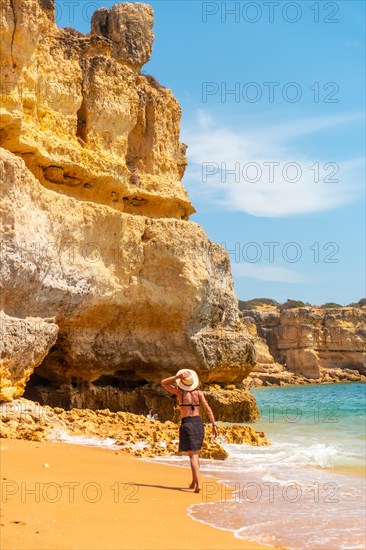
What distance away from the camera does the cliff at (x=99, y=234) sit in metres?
12.3

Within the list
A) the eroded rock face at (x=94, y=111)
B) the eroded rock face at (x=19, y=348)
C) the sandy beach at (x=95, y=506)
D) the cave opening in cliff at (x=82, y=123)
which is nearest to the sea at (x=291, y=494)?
the sandy beach at (x=95, y=506)

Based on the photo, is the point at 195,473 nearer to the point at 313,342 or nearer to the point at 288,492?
the point at 288,492

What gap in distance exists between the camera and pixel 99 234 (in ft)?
48.2

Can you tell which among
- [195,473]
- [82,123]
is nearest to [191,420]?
[195,473]

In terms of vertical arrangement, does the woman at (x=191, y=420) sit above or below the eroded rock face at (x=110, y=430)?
above

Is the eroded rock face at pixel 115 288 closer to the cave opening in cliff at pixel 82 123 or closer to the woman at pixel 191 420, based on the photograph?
the cave opening in cliff at pixel 82 123

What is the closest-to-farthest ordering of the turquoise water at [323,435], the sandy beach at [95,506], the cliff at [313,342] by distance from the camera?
the sandy beach at [95,506] → the turquoise water at [323,435] → the cliff at [313,342]

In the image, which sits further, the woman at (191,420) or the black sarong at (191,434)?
the black sarong at (191,434)

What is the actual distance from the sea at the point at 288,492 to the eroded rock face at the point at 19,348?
5.57ft

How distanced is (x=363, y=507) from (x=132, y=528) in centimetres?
291

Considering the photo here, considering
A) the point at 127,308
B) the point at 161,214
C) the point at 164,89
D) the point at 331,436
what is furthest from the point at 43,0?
the point at 331,436

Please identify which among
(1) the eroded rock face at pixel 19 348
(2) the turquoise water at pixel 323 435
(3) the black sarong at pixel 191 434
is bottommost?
(2) the turquoise water at pixel 323 435

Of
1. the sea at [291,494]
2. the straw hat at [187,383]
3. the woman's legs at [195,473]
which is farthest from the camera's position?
the straw hat at [187,383]

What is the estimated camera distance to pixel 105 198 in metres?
15.7
